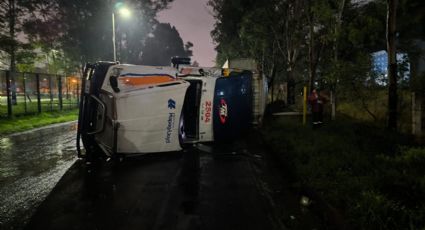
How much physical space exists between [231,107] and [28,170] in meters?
5.51

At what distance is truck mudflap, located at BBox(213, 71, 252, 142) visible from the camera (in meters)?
8.88

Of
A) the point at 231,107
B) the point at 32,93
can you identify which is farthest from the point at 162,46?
the point at 231,107

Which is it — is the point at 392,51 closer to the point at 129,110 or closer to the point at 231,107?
the point at 231,107

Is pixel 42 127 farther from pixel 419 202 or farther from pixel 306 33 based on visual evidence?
pixel 306 33

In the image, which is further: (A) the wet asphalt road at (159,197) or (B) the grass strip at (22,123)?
(B) the grass strip at (22,123)

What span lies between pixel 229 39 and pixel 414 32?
696 inches

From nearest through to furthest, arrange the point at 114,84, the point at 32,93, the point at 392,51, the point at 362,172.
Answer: the point at 362,172 → the point at 114,84 → the point at 392,51 → the point at 32,93

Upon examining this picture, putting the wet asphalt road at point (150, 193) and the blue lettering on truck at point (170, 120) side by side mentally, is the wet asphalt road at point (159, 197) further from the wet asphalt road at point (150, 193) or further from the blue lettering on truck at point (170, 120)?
the blue lettering on truck at point (170, 120)

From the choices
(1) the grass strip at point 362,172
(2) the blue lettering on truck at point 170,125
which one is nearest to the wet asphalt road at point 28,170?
(2) the blue lettering on truck at point 170,125

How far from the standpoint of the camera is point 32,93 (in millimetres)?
18250

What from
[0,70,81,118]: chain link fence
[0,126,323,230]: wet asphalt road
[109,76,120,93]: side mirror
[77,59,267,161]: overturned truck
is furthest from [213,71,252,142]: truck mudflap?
[0,70,81,118]: chain link fence

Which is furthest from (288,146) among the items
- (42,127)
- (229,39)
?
(229,39)

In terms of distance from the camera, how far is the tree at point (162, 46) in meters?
63.3

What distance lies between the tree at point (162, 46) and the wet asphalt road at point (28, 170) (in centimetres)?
5300
